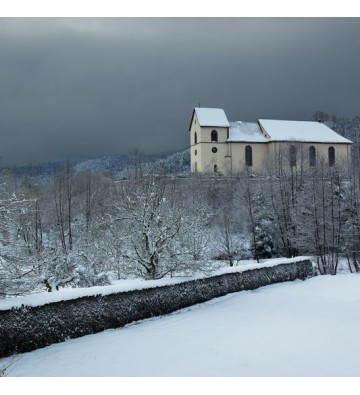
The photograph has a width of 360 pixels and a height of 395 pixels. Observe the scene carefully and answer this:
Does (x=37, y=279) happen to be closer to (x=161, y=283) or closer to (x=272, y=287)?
(x=161, y=283)

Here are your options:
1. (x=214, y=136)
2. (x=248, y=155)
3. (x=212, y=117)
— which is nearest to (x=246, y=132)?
(x=248, y=155)

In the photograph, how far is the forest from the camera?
1809 centimetres

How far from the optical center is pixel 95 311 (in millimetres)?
13594

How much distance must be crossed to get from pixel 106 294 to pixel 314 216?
26.8 meters

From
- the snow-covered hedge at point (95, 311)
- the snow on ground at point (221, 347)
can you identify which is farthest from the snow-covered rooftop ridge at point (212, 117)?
the snow on ground at point (221, 347)

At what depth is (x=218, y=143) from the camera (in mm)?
62750

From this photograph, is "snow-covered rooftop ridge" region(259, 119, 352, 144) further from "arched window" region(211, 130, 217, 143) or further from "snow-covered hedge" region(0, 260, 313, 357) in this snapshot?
"snow-covered hedge" region(0, 260, 313, 357)

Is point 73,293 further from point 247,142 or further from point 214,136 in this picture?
point 247,142

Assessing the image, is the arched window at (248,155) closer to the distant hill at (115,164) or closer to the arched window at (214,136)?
the arched window at (214,136)

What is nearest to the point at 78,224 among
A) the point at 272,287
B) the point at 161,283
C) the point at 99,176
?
the point at 99,176

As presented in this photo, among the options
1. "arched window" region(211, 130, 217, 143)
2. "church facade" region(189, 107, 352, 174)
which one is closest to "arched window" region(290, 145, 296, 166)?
"church facade" region(189, 107, 352, 174)

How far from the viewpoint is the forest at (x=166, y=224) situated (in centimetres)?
1809

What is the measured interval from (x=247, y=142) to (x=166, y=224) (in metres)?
46.0

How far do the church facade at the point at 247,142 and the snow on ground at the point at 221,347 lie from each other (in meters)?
44.8
